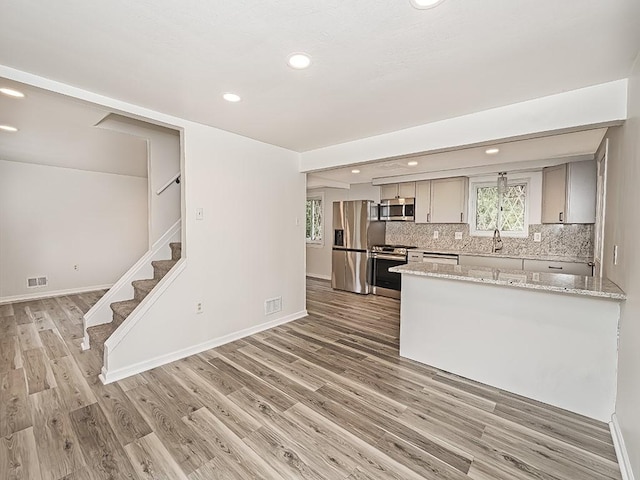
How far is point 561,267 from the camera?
411cm

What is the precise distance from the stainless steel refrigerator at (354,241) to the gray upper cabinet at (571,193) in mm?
2910

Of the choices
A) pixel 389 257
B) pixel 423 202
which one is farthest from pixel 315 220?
pixel 423 202

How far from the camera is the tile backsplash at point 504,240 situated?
4.31m

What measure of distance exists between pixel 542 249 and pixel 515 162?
144 centimetres

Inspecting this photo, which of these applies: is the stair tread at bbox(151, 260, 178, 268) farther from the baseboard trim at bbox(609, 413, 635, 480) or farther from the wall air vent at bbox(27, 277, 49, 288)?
the baseboard trim at bbox(609, 413, 635, 480)

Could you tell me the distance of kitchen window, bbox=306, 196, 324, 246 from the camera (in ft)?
25.1

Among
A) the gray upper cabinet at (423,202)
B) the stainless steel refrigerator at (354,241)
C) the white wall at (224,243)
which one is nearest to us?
the white wall at (224,243)

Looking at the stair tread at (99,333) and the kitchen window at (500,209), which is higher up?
the kitchen window at (500,209)

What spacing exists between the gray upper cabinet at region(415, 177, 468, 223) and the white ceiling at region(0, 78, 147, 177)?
4741 mm

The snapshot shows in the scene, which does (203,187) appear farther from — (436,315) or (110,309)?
(436,315)

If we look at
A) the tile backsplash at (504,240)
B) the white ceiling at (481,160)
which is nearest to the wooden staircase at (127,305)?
the white ceiling at (481,160)

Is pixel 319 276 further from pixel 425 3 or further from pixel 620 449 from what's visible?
pixel 425 3

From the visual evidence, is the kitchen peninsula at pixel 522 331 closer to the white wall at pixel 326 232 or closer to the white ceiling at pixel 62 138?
the white ceiling at pixel 62 138

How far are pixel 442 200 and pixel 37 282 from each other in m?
7.59
